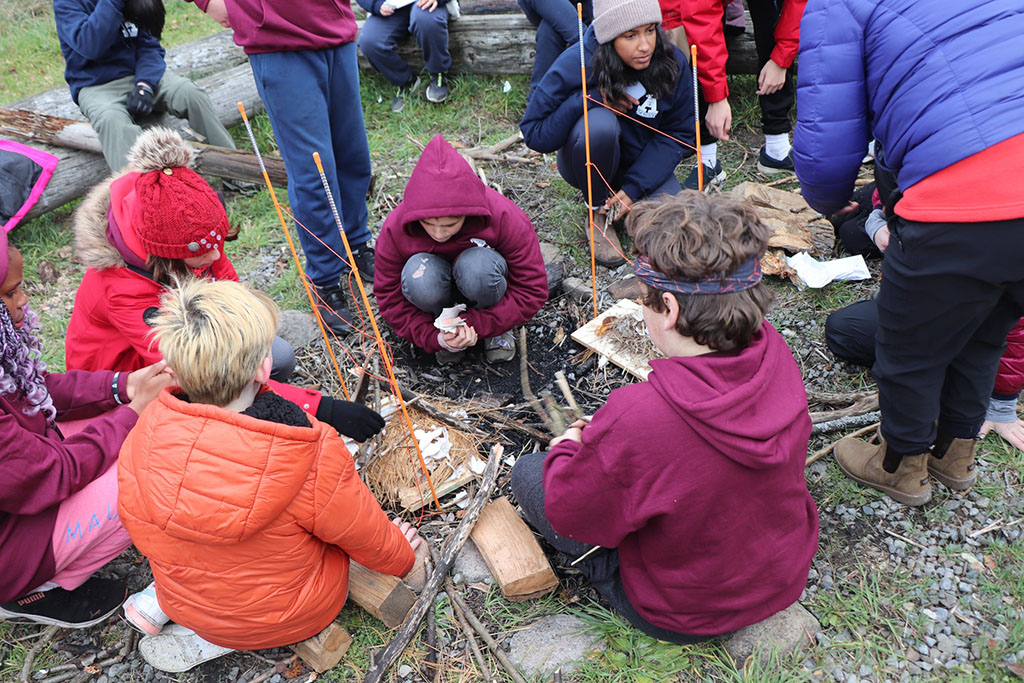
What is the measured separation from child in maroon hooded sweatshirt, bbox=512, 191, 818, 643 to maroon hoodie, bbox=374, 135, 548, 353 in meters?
1.27

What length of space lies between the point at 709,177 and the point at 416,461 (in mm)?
2800

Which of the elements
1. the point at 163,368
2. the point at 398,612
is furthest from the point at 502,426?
the point at 163,368

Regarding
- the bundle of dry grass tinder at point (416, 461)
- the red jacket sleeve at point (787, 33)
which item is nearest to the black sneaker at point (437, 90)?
the red jacket sleeve at point (787, 33)

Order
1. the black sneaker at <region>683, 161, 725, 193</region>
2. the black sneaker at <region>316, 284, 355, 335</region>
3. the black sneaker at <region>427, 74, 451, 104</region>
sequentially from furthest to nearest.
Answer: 1. the black sneaker at <region>427, 74, 451, 104</region>
2. the black sneaker at <region>683, 161, 725, 193</region>
3. the black sneaker at <region>316, 284, 355, 335</region>

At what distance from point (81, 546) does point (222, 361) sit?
3.60 feet

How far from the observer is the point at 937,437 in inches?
102

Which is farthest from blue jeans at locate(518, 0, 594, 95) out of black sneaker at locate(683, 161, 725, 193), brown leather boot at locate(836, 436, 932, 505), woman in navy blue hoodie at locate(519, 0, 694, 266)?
brown leather boot at locate(836, 436, 932, 505)

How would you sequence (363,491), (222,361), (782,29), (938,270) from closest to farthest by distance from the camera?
1. (222,361)
2. (938,270)
3. (363,491)
4. (782,29)

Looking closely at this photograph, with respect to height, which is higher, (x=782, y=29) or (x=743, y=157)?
Result: (x=782, y=29)

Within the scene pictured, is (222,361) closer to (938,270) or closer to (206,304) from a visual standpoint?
(206,304)

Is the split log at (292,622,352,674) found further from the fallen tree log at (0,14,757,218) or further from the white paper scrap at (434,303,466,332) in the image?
the fallen tree log at (0,14,757,218)

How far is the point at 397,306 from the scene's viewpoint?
3.36 metres

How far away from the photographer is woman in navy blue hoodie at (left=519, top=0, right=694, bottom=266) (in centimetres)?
354

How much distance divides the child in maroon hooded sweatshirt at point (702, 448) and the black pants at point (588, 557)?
17 cm
